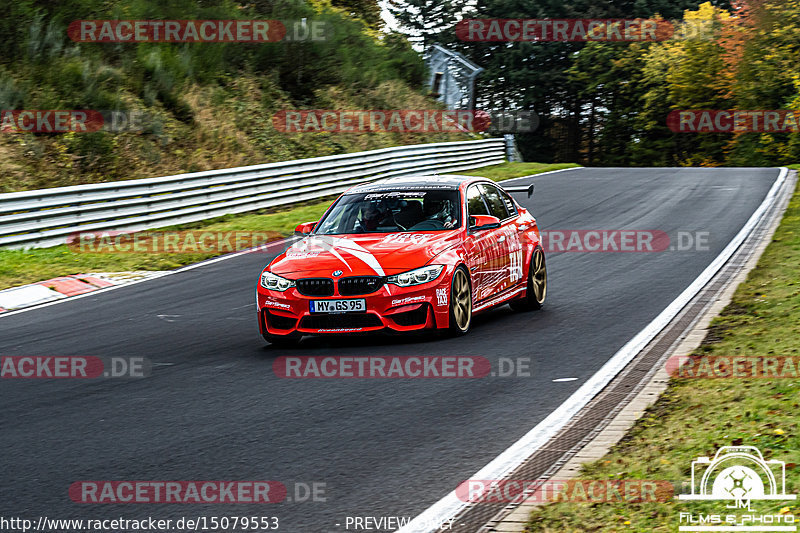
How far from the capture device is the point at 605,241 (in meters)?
17.8

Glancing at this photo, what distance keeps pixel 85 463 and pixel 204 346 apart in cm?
394

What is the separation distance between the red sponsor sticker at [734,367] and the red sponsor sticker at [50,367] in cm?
488

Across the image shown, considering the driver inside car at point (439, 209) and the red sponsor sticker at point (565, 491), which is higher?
the driver inside car at point (439, 209)

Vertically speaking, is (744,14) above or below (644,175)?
above

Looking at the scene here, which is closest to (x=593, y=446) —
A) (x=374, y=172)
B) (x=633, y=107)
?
(x=374, y=172)

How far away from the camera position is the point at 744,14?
6081 centimetres

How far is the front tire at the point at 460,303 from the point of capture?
388 inches

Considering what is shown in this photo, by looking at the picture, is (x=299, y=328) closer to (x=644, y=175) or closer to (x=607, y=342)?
(x=607, y=342)

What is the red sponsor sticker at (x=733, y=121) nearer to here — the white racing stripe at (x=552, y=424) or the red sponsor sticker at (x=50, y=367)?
the white racing stripe at (x=552, y=424)

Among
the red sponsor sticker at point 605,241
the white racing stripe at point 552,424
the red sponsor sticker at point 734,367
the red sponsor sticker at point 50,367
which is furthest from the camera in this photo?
the red sponsor sticker at point 605,241

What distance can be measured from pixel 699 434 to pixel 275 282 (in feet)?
15.7

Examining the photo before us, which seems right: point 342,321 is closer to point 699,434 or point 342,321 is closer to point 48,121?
point 699,434

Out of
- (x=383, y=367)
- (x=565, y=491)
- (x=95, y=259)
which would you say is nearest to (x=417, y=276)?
(x=383, y=367)

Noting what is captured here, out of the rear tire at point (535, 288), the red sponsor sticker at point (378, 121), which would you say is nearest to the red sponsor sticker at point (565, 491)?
the rear tire at point (535, 288)
